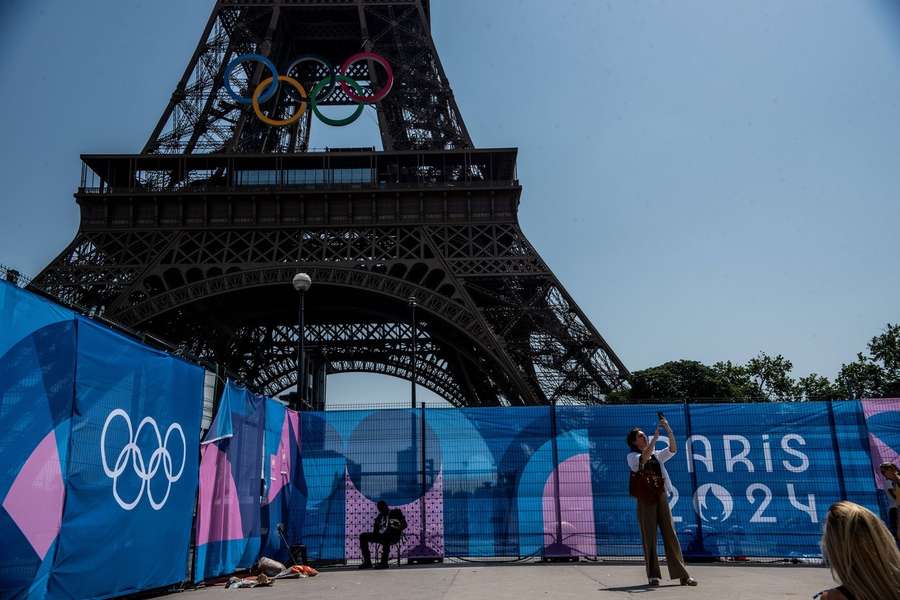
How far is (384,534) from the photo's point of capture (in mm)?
12070

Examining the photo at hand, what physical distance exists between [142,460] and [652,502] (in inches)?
226

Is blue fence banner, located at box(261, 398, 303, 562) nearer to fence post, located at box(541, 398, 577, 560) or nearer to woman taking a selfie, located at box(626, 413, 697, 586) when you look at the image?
fence post, located at box(541, 398, 577, 560)

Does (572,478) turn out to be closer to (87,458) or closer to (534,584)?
(534,584)

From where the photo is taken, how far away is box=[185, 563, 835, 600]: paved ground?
26.1 feet

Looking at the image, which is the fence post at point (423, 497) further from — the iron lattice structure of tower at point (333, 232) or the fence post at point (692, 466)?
the iron lattice structure of tower at point (333, 232)

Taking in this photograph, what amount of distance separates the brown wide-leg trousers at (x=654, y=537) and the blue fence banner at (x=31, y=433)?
614cm

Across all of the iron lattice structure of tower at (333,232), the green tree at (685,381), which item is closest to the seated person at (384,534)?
the iron lattice structure of tower at (333,232)

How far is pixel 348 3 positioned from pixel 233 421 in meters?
33.2

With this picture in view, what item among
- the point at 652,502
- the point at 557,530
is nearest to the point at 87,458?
the point at 652,502

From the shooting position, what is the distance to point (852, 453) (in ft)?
40.1

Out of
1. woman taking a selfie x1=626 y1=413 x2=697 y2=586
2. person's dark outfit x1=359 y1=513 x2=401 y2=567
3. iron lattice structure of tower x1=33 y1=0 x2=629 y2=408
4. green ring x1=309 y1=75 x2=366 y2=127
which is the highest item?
green ring x1=309 y1=75 x2=366 y2=127

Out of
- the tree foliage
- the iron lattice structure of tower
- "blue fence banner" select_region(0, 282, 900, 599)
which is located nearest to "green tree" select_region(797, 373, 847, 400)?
the tree foliage

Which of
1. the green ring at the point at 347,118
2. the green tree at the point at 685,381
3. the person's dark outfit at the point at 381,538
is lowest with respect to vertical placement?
the person's dark outfit at the point at 381,538

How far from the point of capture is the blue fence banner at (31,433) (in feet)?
18.7
